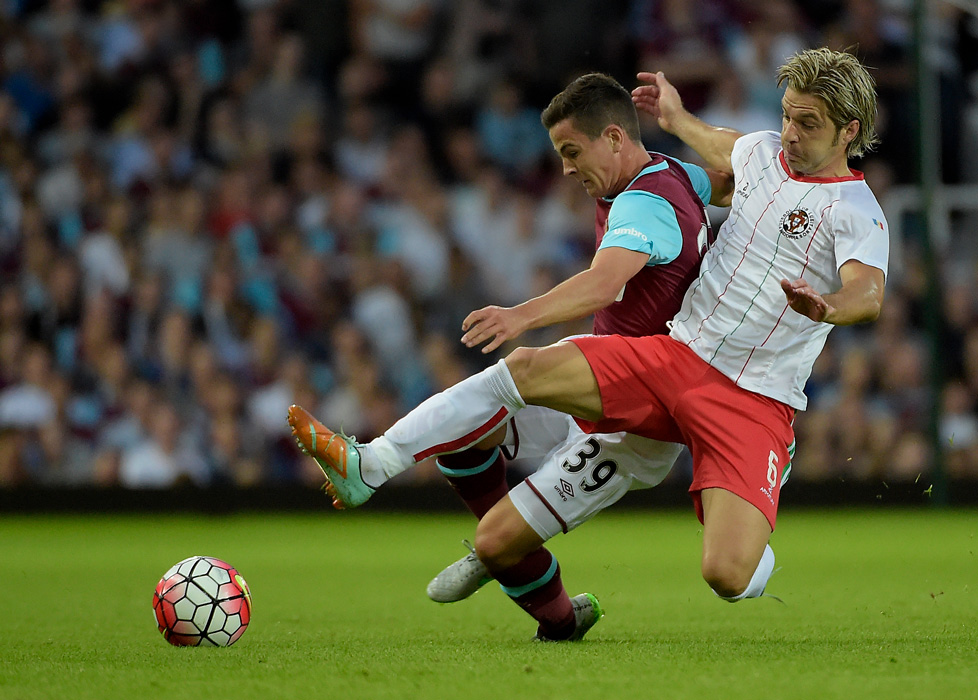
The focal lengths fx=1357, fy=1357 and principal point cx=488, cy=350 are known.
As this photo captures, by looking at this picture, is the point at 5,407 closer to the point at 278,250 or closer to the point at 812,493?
the point at 278,250

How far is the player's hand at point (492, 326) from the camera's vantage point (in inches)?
162

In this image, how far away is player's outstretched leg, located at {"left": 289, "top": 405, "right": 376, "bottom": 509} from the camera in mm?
4336

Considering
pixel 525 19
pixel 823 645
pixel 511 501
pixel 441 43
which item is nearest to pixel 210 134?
pixel 441 43

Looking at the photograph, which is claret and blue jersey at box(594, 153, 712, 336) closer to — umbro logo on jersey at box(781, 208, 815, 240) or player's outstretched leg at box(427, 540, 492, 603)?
umbro logo on jersey at box(781, 208, 815, 240)

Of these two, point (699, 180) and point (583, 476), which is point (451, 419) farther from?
point (699, 180)

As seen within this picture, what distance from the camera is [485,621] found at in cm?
565

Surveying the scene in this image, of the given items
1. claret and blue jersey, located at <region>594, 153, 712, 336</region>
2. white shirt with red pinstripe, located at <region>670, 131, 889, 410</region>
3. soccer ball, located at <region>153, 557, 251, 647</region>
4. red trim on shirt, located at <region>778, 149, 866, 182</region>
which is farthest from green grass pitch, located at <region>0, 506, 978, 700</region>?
red trim on shirt, located at <region>778, 149, 866, 182</region>

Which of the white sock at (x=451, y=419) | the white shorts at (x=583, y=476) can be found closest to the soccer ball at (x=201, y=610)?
the white sock at (x=451, y=419)

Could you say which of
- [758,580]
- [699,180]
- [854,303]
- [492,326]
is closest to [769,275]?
[699,180]

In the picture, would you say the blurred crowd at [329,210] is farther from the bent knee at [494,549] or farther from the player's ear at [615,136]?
the player's ear at [615,136]

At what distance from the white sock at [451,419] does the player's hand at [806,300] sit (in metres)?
1.01

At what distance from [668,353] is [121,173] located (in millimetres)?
8568

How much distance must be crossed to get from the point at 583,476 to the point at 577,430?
10.4 inches

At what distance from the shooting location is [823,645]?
15.0ft
